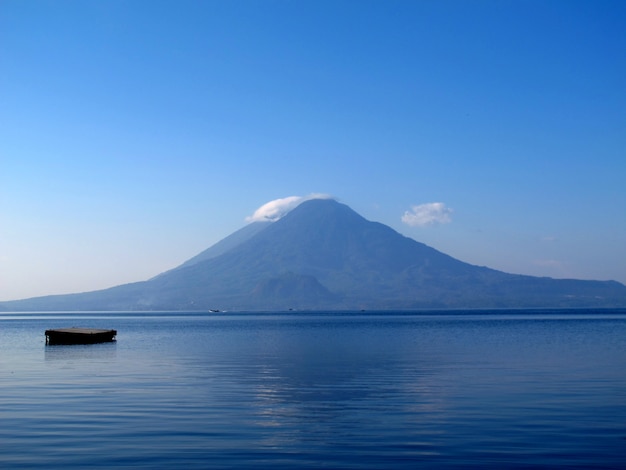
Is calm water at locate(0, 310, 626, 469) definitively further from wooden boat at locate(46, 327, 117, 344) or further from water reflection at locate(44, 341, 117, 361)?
wooden boat at locate(46, 327, 117, 344)

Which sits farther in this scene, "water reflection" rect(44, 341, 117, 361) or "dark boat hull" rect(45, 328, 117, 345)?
"dark boat hull" rect(45, 328, 117, 345)

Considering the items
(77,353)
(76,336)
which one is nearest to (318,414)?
(77,353)

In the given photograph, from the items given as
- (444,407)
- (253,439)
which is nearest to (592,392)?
(444,407)

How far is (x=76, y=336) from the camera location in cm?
7962

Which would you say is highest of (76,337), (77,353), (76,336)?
(76,336)

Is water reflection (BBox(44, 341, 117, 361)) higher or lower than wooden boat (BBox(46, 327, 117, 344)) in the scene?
lower

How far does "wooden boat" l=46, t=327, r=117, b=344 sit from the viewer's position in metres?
78.1

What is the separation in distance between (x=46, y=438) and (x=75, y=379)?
1788cm

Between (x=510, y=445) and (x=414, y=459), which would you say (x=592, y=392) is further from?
(x=414, y=459)

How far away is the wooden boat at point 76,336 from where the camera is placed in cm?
7806

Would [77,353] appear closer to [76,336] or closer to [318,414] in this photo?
[76,336]

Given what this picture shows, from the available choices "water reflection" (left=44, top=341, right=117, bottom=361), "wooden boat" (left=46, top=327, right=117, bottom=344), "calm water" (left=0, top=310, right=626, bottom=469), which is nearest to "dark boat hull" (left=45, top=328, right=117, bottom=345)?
"wooden boat" (left=46, top=327, right=117, bottom=344)

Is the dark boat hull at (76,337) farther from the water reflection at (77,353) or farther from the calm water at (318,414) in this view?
the calm water at (318,414)

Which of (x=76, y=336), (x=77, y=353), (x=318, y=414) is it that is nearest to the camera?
(x=318, y=414)
